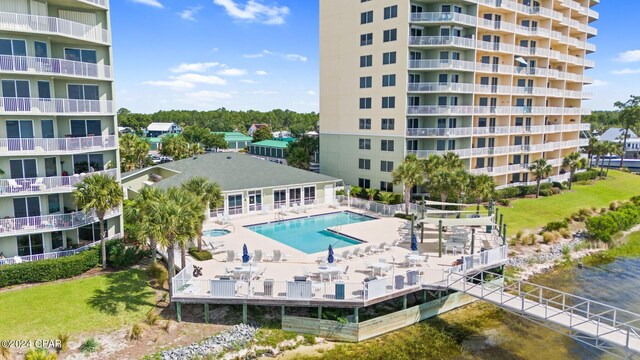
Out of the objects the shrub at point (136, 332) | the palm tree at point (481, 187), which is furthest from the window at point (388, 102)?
the shrub at point (136, 332)

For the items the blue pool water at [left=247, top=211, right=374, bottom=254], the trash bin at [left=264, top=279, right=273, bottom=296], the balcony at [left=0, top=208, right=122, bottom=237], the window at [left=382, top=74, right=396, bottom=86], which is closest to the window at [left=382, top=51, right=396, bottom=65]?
the window at [left=382, top=74, right=396, bottom=86]

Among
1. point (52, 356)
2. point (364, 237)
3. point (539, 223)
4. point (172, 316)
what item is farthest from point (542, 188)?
point (52, 356)

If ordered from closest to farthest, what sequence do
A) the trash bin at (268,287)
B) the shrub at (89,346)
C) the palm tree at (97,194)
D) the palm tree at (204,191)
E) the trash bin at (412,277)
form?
the shrub at (89,346) < the trash bin at (268,287) < the trash bin at (412,277) < the palm tree at (97,194) < the palm tree at (204,191)

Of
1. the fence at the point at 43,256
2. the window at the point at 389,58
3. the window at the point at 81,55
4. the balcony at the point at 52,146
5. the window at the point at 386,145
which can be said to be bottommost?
the fence at the point at 43,256

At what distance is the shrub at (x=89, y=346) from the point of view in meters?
18.7

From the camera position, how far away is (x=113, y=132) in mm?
29844

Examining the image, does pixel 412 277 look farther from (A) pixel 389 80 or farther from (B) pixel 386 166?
(A) pixel 389 80

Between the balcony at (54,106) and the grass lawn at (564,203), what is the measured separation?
32958 mm

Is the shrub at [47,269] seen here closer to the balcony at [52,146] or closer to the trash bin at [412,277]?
the balcony at [52,146]

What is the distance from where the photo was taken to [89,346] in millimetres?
18812

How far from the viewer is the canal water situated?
68.3ft

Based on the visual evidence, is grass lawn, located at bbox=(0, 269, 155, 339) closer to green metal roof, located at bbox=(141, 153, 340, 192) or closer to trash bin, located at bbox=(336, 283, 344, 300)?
trash bin, located at bbox=(336, 283, 344, 300)

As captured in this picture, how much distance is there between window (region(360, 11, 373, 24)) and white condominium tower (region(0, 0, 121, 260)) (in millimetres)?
28590

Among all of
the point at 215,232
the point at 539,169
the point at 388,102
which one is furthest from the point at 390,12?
the point at 215,232
